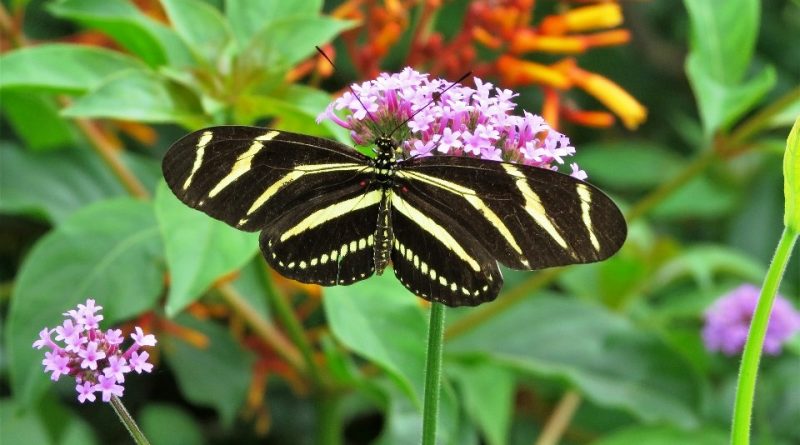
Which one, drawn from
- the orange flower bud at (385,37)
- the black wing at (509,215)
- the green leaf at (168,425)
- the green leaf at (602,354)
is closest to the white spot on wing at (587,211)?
the black wing at (509,215)

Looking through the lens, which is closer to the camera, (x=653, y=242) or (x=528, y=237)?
(x=528, y=237)

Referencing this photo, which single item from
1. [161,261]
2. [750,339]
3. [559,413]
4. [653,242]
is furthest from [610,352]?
[750,339]

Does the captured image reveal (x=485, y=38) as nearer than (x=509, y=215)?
No

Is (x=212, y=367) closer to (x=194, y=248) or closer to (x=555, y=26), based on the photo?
(x=194, y=248)

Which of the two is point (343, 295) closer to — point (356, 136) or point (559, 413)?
point (356, 136)

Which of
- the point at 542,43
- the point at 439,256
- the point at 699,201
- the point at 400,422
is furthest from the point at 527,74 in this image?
the point at 699,201
